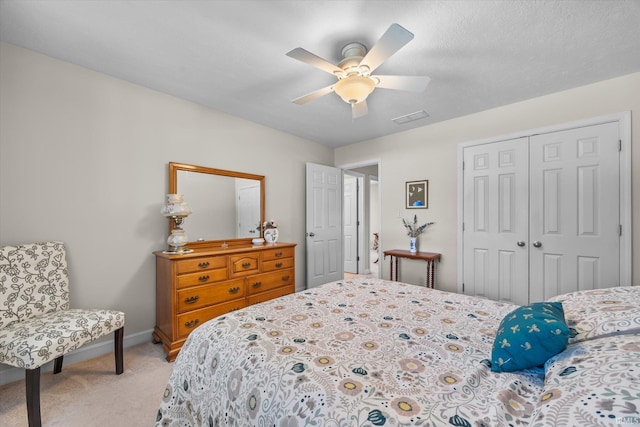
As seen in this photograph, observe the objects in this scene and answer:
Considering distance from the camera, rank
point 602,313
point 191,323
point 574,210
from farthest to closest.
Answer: point 574,210
point 191,323
point 602,313

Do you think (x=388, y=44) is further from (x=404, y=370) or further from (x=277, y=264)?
(x=277, y=264)

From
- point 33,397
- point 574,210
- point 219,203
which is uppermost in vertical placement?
point 219,203

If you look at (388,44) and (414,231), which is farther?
(414,231)

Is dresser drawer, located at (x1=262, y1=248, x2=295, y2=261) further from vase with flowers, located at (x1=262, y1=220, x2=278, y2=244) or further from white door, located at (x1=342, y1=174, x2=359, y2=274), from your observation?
white door, located at (x1=342, y1=174, x2=359, y2=274)

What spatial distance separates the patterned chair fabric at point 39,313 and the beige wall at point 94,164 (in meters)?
0.18

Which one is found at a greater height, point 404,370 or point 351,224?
point 351,224

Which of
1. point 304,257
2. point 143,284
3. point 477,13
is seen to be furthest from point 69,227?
point 477,13

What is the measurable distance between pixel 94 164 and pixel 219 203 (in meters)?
1.21

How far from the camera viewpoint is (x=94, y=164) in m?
2.32

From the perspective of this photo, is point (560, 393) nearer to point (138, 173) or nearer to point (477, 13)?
point (477, 13)

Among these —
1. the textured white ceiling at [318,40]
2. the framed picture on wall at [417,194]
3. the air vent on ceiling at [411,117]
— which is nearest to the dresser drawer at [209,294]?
the textured white ceiling at [318,40]

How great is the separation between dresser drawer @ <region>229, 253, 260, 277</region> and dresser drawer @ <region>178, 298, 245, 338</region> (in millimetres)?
310

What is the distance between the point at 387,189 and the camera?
409cm

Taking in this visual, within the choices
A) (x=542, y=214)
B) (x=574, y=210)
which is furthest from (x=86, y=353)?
(x=574, y=210)
